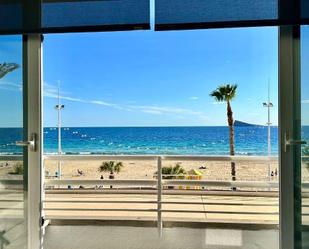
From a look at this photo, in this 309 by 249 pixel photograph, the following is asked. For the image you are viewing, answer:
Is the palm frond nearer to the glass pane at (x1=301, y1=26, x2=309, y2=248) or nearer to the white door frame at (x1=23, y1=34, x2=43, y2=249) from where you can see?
the glass pane at (x1=301, y1=26, x2=309, y2=248)

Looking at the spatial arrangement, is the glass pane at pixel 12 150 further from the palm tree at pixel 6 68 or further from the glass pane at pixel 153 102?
the glass pane at pixel 153 102

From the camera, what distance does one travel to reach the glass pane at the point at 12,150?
1.76 m

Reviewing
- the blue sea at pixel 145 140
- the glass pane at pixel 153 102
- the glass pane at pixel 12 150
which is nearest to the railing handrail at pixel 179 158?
the glass pane at pixel 12 150

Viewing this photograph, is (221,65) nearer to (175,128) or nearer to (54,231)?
(175,128)

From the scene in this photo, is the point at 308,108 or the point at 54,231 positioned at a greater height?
the point at 308,108

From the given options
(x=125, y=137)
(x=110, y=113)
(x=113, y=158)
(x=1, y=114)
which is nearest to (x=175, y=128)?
(x=125, y=137)

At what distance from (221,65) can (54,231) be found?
15090 millimetres

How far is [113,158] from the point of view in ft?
10.3

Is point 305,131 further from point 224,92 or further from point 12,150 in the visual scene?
point 224,92

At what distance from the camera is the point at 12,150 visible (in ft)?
5.78

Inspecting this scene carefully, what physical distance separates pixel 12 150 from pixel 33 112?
278 millimetres

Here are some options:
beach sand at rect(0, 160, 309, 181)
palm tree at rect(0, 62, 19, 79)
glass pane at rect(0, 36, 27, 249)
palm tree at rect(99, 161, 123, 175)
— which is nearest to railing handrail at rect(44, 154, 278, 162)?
glass pane at rect(0, 36, 27, 249)

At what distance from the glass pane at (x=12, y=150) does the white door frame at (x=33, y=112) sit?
33 millimetres

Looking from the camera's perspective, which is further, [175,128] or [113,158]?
[175,128]
